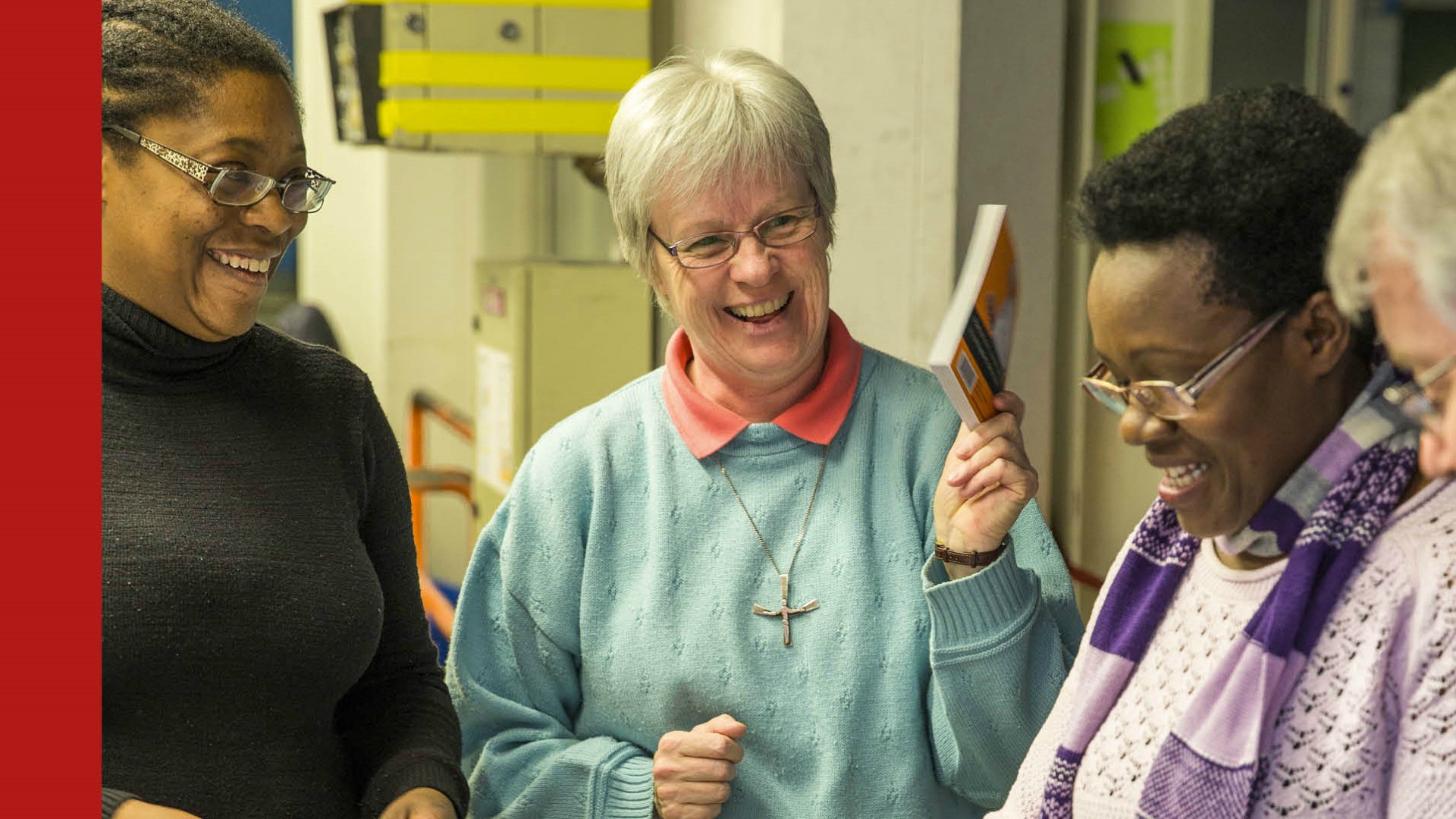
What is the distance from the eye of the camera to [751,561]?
1854 millimetres

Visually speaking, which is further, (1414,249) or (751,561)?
(751,561)

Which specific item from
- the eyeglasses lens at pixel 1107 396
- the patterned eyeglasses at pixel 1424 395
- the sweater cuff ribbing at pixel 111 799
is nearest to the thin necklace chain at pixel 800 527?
the eyeglasses lens at pixel 1107 396

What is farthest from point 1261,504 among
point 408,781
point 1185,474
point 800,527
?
point 408,781

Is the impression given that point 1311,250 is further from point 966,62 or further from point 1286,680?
point 966,62

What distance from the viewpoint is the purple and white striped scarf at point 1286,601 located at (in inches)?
47.6

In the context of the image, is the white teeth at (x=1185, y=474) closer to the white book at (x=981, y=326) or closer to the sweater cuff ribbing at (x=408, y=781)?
the white book at (x=981, y=326)

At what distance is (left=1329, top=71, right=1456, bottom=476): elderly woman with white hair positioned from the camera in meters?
0.93

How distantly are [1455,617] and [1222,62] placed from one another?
115 inches

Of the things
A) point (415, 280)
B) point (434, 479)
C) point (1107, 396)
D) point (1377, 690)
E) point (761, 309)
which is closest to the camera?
point (1377, 690)

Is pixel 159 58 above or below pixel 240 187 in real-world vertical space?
above

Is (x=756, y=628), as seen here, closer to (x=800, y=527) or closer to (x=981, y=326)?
(x=800, y=527)

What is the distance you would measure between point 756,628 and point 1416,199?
1056mm

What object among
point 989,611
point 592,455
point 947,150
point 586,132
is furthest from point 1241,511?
point 586,132

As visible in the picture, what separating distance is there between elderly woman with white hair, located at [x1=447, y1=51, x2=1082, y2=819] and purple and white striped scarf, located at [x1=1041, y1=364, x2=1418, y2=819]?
16.6 inches
